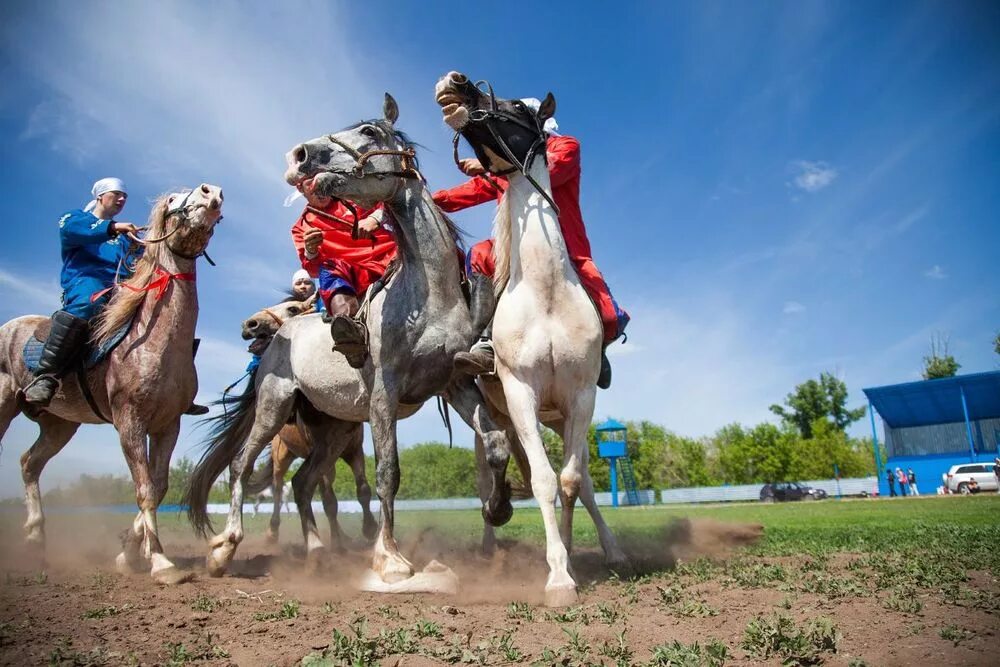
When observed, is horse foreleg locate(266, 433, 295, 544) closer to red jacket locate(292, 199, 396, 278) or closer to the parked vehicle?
red jacket locate(292, 199, 396, 278)

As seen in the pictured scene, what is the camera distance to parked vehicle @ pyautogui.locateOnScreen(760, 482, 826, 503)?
135ft

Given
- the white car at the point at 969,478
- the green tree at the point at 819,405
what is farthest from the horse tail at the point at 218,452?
the green tree at the point at 819,405

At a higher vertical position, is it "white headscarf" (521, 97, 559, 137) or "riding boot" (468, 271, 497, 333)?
"white headscarf" (521, 97, 559, 137)

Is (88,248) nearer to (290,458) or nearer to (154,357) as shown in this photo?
(154,357)

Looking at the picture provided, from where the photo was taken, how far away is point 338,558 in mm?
7395

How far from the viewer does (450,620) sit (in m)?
3.69

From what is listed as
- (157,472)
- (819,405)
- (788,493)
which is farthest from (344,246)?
(819,405)

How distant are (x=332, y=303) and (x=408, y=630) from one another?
12.6 feet

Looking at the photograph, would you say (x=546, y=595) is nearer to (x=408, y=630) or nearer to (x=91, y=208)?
(x=408, y=630)

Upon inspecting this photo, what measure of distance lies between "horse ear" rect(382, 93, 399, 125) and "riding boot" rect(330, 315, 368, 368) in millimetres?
2036

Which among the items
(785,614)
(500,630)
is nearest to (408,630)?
(500,630)

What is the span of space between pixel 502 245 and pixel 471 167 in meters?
0.99

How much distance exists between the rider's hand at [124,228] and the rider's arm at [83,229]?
11 centimetres

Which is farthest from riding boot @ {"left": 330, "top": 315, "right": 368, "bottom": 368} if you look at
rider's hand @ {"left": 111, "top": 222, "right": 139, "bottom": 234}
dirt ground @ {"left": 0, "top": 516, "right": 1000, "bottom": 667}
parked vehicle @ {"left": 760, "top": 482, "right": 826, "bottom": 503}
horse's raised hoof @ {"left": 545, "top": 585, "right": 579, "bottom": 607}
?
parked vehicle @ {"left": 760, "top": 482, "right": 826, "bottom": 503}
